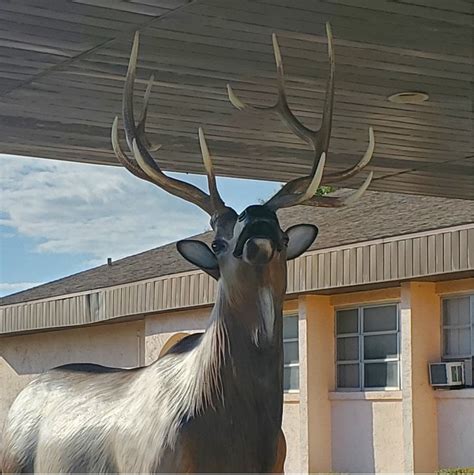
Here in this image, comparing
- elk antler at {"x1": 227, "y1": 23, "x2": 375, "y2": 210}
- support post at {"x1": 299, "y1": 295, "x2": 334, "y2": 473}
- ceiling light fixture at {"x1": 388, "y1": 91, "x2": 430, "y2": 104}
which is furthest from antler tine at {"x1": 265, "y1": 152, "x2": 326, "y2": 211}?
support post at {"x1": 299, "y1": 295, "x2": 334, "y2": 473}

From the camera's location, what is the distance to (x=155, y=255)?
2228cm

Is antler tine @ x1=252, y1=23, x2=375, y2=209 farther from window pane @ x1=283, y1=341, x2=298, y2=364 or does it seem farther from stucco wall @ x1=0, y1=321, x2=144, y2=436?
stucco wall @ x1=0, y1=321, x2=144, y2=436

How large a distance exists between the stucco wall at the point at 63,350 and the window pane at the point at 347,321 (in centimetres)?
425

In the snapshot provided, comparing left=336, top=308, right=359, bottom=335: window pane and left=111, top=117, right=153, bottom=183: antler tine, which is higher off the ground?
left=336, top=308, right=359, bottom=335: window pane

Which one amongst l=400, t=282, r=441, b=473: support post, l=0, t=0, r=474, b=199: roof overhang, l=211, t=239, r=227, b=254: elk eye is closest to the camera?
l=211, t=239, r=227, b=254: elk eye

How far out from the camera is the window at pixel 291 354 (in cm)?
1695

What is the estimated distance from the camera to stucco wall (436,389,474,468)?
47.1 ft

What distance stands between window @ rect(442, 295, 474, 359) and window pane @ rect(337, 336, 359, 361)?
1595 mm

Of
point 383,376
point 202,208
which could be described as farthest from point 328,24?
point 383,376

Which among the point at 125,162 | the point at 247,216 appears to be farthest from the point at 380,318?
the point at 247,216

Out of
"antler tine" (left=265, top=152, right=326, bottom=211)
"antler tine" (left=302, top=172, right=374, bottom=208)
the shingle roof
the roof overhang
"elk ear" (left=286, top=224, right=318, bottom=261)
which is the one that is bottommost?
"elk ear" (left=286, top=224, right=318, bottom=261)

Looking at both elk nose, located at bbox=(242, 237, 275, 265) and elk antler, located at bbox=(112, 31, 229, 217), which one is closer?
elk nose, located at bbox=(242, 237, 275, 265)

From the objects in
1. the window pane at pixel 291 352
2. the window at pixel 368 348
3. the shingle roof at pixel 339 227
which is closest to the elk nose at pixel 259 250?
the shingle roof at pixel 339 227

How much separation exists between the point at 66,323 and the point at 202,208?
14.9 meters
